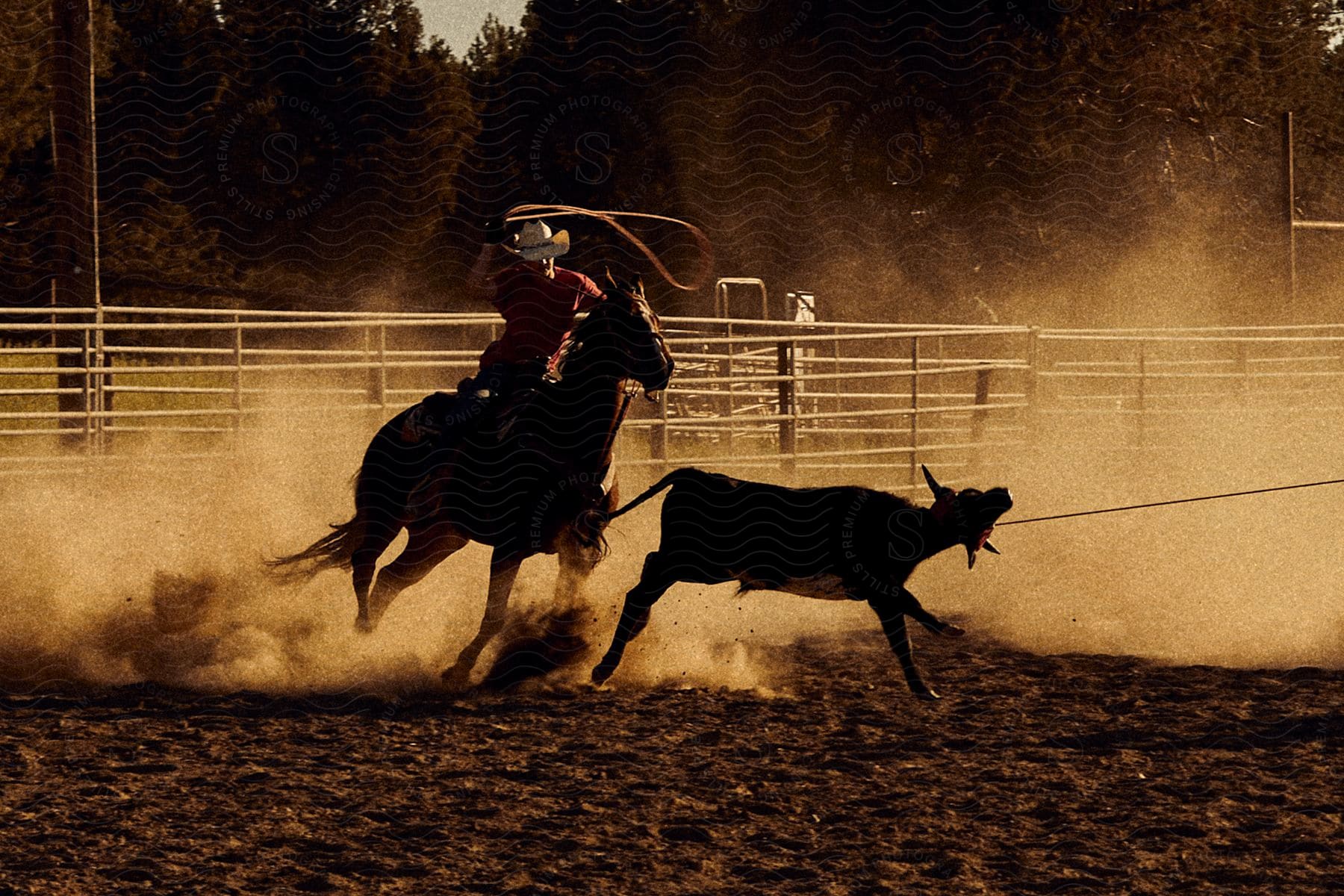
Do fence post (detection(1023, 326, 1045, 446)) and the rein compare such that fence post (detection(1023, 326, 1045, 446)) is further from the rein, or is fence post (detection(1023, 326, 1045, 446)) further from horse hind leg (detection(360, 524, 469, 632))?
horse hind leg (detection(360, 524, 469, 632))

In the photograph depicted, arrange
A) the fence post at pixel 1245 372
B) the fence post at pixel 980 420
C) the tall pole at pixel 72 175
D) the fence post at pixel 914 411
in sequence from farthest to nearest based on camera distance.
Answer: the fence post at pixel 1245 372 → the fence post at pixel 980 420 → the fence post at pixel 914 411 → the tall pole at pixel 72 175

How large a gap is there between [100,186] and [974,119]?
639 inches

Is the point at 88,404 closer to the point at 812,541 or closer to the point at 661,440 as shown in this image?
the point at 661,440

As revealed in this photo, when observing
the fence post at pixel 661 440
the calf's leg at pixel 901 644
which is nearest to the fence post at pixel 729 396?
the fence post at pixel 661 440

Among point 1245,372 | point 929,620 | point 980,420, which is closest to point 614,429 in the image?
point 929,620

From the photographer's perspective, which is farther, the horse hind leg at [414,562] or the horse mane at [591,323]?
the horse hind leg at [414,562]

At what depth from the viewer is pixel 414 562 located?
23.4 ft

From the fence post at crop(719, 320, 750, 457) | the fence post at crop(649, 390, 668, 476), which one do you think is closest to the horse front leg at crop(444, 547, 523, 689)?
the fence post at crop(649, 390, 668, 476)

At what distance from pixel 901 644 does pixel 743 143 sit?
894 inches

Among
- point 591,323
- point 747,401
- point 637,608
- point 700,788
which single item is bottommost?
point 700,788

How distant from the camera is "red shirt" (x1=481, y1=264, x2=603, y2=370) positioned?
706 cm

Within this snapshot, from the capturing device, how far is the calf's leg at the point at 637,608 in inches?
259

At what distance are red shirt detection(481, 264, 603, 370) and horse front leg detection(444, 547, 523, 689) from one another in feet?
2.97

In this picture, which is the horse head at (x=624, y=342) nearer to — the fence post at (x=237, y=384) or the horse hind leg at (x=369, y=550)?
the horse hind leg at (x=369, y=550)
